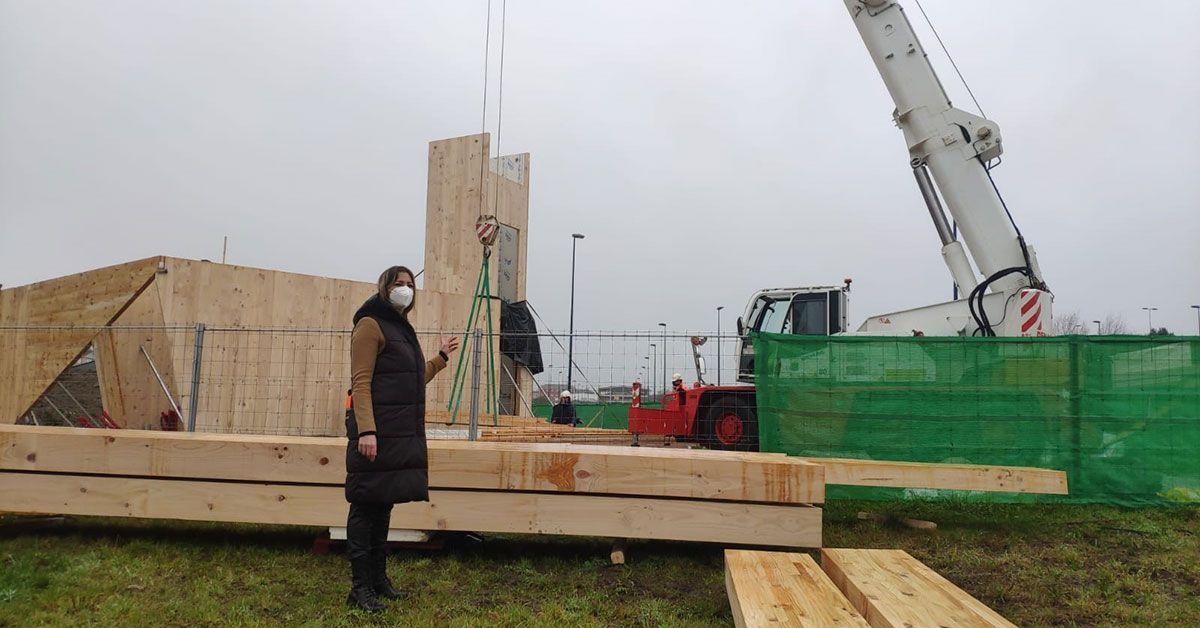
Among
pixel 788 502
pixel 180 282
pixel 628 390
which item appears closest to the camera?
pixel 788 502

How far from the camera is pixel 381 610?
160 inches

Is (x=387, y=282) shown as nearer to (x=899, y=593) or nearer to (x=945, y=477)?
(x=899, y=593)

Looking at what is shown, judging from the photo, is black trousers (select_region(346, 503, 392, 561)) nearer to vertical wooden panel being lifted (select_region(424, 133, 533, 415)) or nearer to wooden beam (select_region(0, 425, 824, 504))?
wooden beam (select_region(0, 425, 824, 504))

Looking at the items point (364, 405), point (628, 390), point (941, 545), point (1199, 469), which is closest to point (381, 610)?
point (364, 405)

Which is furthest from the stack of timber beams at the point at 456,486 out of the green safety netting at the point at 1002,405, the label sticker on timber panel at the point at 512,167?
the label sticker on timber panel at the point at 512,167

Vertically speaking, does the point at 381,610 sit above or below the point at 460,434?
below

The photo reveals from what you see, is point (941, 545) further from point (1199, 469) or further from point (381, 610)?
point (381, 610)

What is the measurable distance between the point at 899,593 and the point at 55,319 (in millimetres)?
10939

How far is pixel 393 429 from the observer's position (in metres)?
4.09

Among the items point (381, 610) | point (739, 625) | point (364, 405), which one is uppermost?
point (364, 405)

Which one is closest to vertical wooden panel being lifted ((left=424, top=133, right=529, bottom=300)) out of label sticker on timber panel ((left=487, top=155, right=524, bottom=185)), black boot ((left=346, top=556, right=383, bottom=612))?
label sticker on timber panel ((left=487, top=155, right=524, bottom=185))

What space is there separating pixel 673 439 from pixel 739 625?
27.3ft

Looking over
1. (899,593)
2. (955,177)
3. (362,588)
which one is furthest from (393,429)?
(955,177)

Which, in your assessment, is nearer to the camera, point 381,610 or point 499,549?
point 381,610
